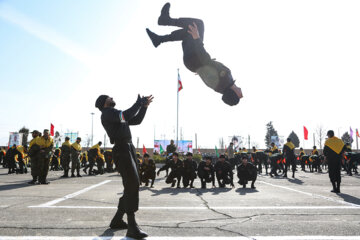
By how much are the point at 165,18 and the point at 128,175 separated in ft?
6.68

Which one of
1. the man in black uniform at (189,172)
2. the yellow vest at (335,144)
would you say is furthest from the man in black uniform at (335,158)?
the man in black uniform at (189,172)

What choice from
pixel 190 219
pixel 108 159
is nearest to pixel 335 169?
pixel 190 219

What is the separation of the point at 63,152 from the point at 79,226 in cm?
1070

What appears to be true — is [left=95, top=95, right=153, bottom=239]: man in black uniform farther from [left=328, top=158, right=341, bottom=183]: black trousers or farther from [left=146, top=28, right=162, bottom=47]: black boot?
[left=328, top=158, right=341, bottom=183]: black trousers

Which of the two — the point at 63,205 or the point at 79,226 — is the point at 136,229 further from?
the point at 63,205

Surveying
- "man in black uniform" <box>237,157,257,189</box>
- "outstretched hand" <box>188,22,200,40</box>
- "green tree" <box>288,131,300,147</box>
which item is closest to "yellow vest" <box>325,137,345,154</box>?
"man in black uniform" <box>237,157,257,189</box>

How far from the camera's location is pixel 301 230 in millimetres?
4199

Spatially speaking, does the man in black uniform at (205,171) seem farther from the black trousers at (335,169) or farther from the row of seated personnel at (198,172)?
the black trousers at (335,169)

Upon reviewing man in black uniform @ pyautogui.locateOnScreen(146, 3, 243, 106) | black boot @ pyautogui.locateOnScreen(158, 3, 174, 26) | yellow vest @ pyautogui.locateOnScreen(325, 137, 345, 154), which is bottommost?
yellow vest @ pyautogui.locateOnScreen(325, 137, 345, 154)

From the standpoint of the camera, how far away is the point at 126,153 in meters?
4.03

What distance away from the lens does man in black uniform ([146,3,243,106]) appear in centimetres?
313

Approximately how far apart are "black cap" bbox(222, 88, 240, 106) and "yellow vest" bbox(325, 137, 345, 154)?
24.0ft

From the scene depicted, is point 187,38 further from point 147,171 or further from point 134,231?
point 147,171

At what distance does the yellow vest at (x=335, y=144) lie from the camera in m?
9.17
